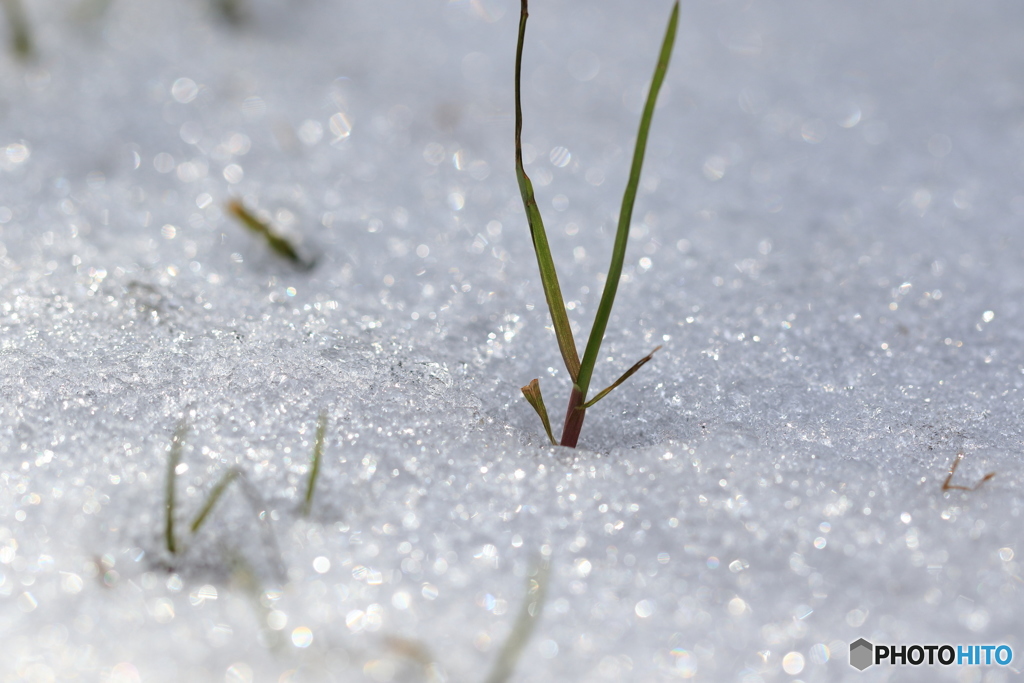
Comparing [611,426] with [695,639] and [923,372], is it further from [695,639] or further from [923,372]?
[923,372]

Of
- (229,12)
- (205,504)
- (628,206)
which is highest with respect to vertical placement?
(628,206)

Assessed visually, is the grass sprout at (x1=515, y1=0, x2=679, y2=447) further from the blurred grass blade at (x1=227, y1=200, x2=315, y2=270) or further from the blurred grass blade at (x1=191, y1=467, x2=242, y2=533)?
the blurred grass blade at (x1=227, y1=200, x2=315, y2=270)

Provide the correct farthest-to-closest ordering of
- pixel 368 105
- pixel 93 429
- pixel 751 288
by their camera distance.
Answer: pixel 368 105, pixel 751 288, pixel 93 429

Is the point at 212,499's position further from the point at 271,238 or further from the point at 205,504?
the point at 271,238

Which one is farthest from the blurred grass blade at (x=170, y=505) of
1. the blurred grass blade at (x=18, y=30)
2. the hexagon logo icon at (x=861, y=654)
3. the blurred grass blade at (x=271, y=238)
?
the blurred grass blade at (x=18, y=30)

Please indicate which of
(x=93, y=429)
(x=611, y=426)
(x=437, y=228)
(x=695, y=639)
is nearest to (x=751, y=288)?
(x=611, y=426)

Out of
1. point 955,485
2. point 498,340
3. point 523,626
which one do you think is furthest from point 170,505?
point 955,485

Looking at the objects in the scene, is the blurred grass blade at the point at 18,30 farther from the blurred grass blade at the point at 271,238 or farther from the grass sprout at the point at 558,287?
the grass sprout at the point at 558,287
